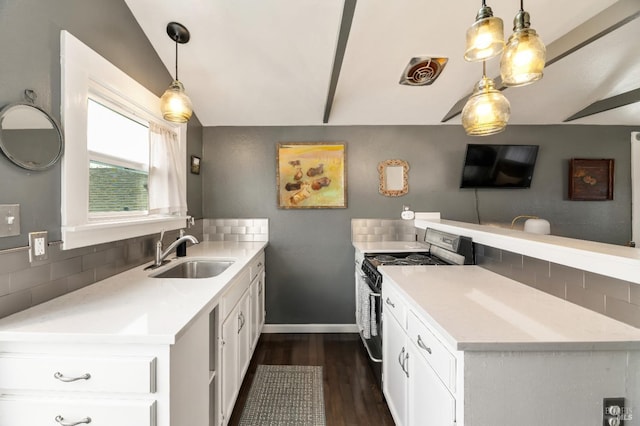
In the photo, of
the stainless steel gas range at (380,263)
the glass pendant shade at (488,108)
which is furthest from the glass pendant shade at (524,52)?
the stainless steel gas range at (380,263)

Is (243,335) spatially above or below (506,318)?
below

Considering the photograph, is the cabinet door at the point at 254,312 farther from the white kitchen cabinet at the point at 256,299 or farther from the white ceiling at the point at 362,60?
the white ceiling at the point at 362,60

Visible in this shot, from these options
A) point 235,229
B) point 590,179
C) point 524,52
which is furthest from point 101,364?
point 590,179

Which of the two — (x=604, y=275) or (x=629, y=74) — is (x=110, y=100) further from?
(x=629, y=74)

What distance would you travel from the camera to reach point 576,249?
1137 mm

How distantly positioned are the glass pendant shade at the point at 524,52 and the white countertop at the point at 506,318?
0.98 m

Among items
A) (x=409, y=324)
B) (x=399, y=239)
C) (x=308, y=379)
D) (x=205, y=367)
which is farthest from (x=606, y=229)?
(x=205, y=367)

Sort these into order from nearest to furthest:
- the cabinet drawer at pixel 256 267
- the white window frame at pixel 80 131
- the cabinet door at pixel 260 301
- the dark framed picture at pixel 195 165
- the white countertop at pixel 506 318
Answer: the white countertop at pixel 506 318
the white window frame at pixel 80 131
the cabinet drawer at pixel 256 267
the cabinet door at pixel 260 301
the dark framed picture at pixel 195 165

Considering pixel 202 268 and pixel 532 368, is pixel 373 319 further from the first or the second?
pixel 202 268

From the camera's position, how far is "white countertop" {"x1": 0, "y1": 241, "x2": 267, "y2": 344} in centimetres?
91

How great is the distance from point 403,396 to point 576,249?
3.54ft

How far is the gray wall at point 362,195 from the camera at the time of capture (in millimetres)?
3086

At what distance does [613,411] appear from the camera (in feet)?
2.86

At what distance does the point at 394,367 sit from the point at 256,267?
57.1 inches
